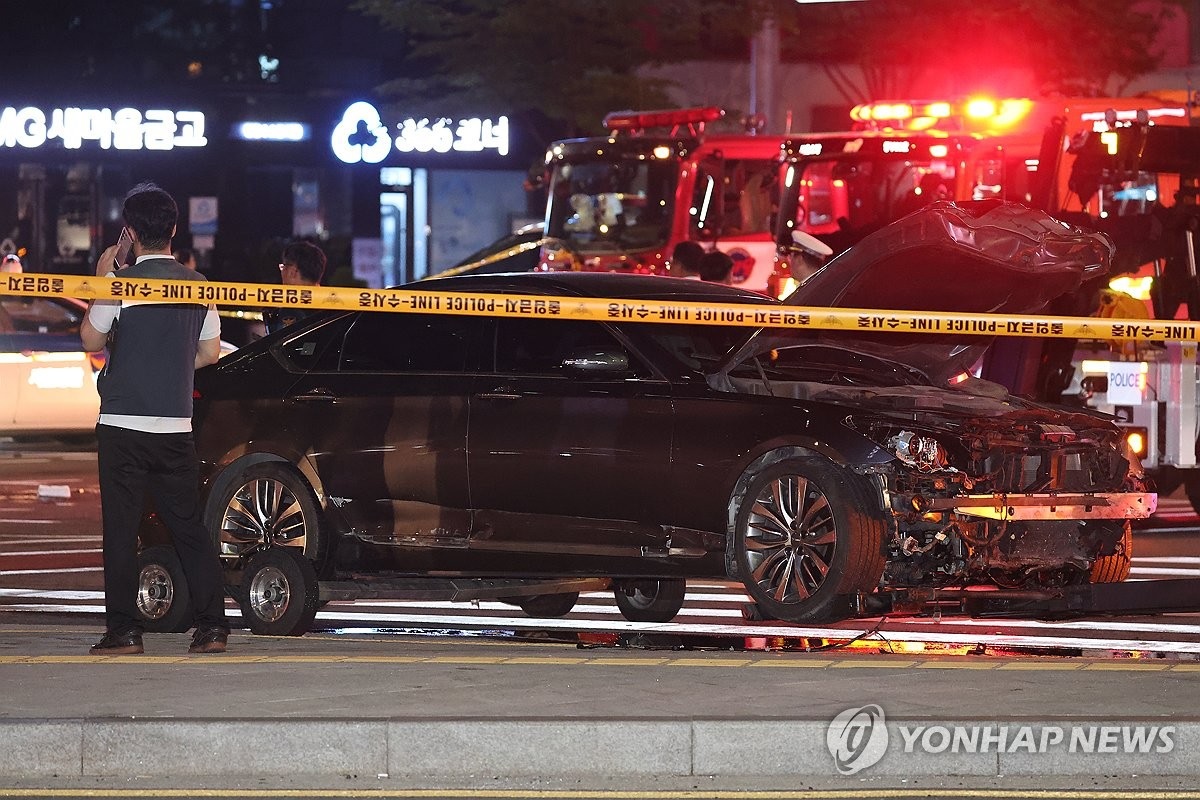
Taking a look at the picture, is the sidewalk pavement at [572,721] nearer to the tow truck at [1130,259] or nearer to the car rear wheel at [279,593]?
the car rear wheel at [279,593]

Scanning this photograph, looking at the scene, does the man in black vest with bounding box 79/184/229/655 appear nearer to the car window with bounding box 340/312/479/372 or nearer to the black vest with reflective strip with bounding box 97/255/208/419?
the black vest with reflective strip with bounding box 97/255/208/419

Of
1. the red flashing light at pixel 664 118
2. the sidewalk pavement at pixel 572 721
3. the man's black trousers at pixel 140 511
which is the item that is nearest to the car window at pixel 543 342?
the man's black trousers at pixel 140 511

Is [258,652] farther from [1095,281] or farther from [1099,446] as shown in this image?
[1095,281]

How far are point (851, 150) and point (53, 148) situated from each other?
2227cm

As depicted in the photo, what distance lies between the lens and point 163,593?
1002 centimetres

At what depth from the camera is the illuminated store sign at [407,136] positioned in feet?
130

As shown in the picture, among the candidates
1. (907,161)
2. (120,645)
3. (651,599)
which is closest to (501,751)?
(120,645)

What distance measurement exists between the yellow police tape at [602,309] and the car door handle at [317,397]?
Result: 82cm

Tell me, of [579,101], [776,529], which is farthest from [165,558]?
[579,101]

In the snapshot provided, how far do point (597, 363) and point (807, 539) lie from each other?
123 centimetres

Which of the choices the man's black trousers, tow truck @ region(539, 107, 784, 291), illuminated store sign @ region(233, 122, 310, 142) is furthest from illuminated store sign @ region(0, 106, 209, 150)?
the man's black trousers

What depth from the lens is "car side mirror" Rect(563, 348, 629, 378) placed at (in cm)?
970

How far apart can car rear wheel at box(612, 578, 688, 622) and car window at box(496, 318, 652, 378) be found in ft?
4.40

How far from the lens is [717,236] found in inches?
965
